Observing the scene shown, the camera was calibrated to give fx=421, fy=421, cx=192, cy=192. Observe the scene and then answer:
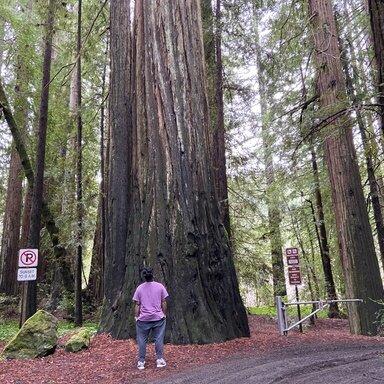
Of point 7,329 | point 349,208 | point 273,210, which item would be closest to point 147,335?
point 349,208

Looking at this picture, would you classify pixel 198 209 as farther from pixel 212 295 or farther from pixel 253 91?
pixel 253 91

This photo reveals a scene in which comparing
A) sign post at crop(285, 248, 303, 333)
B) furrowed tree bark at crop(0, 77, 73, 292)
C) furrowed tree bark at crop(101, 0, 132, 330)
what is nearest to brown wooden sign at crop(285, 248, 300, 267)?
sign post at crop(285, 248, 303, 333)

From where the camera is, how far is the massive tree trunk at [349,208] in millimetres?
9273

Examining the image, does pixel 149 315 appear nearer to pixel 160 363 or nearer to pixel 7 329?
pixel 160 363

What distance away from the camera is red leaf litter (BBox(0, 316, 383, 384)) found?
5543mm

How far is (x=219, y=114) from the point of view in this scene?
498 inches

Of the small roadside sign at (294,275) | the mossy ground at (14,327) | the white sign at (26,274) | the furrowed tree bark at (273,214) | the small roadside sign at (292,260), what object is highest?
the furrowed tree bark at (273,214)

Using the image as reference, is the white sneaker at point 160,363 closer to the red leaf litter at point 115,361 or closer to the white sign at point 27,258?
the red leaf litter at point 115,361

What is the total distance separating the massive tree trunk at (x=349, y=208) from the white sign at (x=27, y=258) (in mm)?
6920

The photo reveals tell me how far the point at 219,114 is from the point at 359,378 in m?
9.05

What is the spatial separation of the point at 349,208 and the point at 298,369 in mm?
5052

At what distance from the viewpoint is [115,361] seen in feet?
20.8

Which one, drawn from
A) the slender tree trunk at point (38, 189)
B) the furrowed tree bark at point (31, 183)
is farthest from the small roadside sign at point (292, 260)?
the furrowed tree bark at point (31, 183)

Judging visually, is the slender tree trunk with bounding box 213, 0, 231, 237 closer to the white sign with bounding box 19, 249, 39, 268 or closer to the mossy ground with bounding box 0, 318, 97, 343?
the mossy ground with bounding box 0, 318, 97, 343
